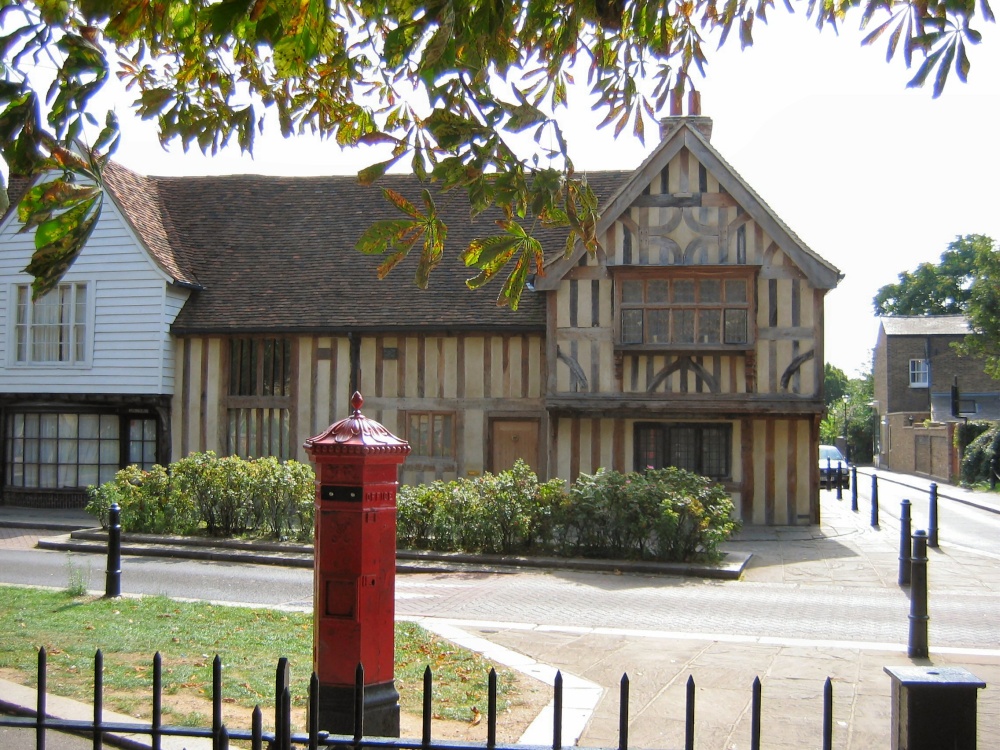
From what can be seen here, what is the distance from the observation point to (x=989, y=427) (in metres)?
36.7

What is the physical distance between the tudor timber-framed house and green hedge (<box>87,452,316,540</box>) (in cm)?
418

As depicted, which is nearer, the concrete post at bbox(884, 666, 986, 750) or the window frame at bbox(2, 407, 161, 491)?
the concrete post at bbox(884, 666, 986, 750)

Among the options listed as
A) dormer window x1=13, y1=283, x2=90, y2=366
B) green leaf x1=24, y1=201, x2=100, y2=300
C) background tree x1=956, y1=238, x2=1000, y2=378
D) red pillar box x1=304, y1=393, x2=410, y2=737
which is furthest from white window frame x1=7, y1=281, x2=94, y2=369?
background tree x1=956, y1=238, x2=1000, y2=378

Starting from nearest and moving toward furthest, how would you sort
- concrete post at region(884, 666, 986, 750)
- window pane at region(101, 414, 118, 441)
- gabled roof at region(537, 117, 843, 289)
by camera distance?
concrete post at region(884, 666, 986, 750) → gabled roof at region(537, 117, 843, 289) → window pane at region(101, 414, 118, 441)

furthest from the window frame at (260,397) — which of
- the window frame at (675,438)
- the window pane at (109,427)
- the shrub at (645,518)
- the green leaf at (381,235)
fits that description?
the green leaf at (381,235)

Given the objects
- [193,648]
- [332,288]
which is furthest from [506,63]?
[332,288]

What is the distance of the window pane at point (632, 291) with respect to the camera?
61.1 ft

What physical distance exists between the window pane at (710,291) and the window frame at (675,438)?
2400mm

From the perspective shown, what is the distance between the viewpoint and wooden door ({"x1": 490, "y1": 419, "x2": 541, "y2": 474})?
770 inches

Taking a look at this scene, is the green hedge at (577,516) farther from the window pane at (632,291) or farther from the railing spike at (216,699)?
the railing spike at (216,699)

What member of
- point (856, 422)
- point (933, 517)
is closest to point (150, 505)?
point (933, 517)

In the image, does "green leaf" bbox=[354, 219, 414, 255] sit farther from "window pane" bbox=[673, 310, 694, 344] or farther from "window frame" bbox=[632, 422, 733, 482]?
"window frame" bbox=[632, 422, 733, 482]

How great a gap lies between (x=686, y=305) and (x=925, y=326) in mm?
47563

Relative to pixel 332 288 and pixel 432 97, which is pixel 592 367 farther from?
pixel 432 97
